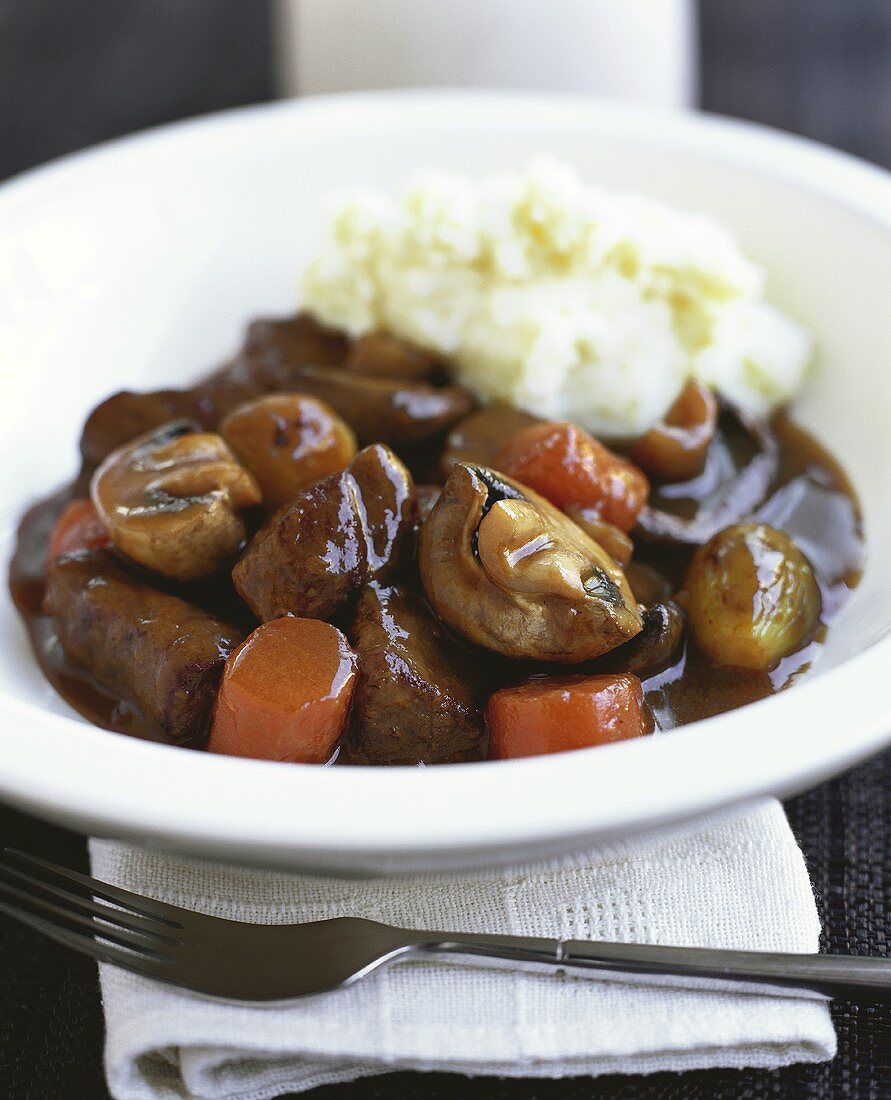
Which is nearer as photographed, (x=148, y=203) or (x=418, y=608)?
(x=418, y=608)

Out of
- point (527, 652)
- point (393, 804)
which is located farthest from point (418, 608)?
point (393, 804)

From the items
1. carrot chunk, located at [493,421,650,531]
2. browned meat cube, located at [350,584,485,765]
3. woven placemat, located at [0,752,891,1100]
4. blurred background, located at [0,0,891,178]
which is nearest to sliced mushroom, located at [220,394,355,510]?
carrot chunk, located at [493,421,650,531]

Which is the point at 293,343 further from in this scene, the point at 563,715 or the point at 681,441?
the point at 563,715

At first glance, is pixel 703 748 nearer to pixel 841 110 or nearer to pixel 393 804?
pixel 393 804

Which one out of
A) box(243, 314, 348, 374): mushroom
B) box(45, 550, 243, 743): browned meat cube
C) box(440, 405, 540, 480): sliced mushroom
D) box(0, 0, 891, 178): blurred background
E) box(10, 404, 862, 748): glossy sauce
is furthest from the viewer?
box(0, 0, 891, 178): blurred background

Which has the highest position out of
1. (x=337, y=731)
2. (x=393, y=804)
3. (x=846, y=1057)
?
(x=393, y=804)

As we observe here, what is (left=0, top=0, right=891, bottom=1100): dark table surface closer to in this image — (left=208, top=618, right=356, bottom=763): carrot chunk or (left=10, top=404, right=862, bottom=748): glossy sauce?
(left=10, top=404, right=862, bottom=748): glossy sauce

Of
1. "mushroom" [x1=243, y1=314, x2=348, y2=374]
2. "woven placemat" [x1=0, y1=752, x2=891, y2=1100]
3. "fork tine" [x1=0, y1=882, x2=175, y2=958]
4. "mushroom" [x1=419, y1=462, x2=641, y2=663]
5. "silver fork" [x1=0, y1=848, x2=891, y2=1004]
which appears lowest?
"woven placemat" [x1=0, y1=752, x2=891, y2=1100]
